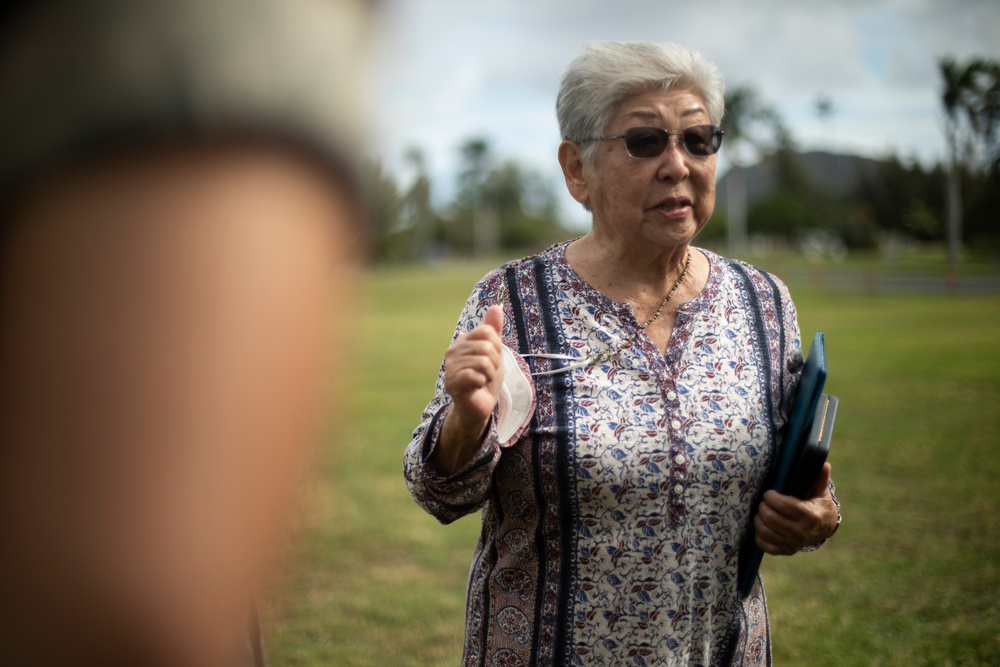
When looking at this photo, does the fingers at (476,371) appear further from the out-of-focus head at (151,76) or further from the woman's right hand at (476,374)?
the out-of-focus head at (151,76)

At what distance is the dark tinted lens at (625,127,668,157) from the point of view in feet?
8.88

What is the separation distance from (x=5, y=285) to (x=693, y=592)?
234 cm

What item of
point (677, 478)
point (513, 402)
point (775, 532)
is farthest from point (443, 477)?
point (775, 532)

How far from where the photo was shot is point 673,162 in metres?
2.70

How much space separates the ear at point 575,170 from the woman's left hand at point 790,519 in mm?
1179

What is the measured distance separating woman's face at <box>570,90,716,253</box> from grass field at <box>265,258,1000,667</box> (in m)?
1.05

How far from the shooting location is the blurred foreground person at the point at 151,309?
33cm

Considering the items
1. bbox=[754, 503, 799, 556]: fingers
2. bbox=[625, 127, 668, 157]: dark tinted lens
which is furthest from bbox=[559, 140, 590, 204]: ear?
bbox=[754, 503, 799, 556]: fingers

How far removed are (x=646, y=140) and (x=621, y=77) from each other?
0.21 meters

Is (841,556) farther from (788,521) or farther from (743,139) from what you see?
(743,139)

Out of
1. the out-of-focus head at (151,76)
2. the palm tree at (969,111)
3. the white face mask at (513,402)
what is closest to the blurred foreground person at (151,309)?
the out-of-focus head at (151,76)

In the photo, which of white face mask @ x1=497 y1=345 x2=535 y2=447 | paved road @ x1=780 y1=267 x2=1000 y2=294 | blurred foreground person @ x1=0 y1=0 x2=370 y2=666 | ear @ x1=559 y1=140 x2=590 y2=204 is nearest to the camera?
blurred foreground person @ x1=0 y1=0 x2=370 y2=666

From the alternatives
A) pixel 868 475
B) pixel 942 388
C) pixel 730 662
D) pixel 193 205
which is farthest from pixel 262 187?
pixel 942 388

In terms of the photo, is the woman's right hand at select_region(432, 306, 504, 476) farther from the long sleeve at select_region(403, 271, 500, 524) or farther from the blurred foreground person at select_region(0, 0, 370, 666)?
the blurred foreground person at select_region(0, 0, 370, 666)
